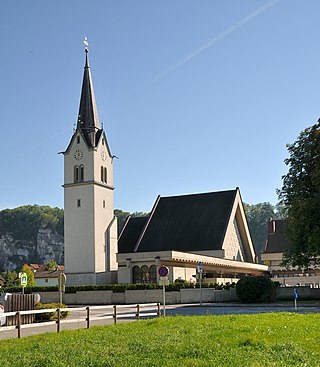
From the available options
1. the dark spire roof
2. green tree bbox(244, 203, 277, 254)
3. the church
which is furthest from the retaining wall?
green tree bbox(244, 203, 277, 254)

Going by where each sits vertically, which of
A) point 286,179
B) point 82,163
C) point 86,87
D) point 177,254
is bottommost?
point 177,254

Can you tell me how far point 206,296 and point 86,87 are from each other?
31370 mm

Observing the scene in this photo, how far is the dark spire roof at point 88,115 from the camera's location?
65.4 meters

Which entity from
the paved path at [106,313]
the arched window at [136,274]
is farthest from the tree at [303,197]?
the arched window at [136,274]

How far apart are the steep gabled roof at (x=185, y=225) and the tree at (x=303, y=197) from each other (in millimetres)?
21234

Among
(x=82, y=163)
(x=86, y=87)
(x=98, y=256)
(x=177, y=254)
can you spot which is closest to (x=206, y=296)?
(x=177, y=254)

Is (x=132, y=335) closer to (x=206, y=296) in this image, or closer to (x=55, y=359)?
(x=55, y=359)

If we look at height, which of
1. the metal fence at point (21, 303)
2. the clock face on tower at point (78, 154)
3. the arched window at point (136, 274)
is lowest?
the metal fence at point (21, 303)

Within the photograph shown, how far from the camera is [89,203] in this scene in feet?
206

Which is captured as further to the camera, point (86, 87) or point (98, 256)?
point (86, 87)

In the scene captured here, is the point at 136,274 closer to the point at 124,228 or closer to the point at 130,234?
the point at 130,234

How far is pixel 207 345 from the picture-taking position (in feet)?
41.3

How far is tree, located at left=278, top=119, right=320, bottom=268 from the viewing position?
38594 mm

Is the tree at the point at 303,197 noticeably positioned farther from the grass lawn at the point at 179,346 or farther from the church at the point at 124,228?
the grass lawn at the point at 179,346
